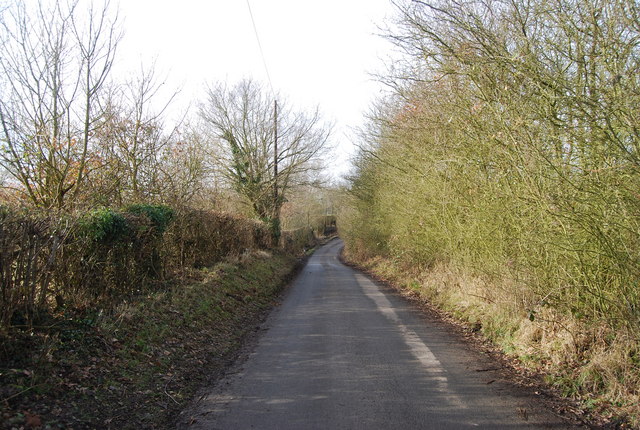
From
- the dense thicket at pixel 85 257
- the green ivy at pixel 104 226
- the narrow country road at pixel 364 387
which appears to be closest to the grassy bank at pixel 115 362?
the dense thicket at pixel 85 257

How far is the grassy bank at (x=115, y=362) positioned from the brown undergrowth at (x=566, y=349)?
419cm

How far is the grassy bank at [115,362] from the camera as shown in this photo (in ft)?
13.2

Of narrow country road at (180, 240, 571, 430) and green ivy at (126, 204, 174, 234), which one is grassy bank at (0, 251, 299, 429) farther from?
green ivy at (126, 204, 174, 234)

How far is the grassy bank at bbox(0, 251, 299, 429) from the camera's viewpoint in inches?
158

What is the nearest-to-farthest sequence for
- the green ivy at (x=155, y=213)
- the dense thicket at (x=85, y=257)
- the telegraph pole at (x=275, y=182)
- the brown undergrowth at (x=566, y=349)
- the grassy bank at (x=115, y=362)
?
the grassy bank at (x=115, y=362) < the brown undergrowth at (x=566, y=349) < the dense thicket at (x=85, y=257) < the green ivy at (x=155, y=213) < the telegraph pole at (x=275, y=182)

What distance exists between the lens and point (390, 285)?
53.2ft

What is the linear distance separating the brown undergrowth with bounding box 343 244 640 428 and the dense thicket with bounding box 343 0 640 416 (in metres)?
0.05

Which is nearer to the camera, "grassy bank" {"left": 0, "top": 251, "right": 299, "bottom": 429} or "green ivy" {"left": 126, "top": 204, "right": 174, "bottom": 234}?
"grassy bank" {"left": 0, "top": 251, "right": 299, "bottom": 429}

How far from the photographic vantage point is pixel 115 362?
5.20 meters

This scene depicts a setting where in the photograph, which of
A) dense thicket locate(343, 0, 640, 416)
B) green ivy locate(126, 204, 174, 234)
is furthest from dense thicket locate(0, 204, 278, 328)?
dense thicket locate(343, 0, 640, 416)

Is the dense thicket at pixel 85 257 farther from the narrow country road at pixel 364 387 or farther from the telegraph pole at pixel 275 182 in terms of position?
the telegraph pole at pixel 275 182

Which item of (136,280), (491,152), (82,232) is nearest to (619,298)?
(491,152)

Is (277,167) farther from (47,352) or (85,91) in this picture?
(47,352)

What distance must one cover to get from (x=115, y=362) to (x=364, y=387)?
9.78ft
